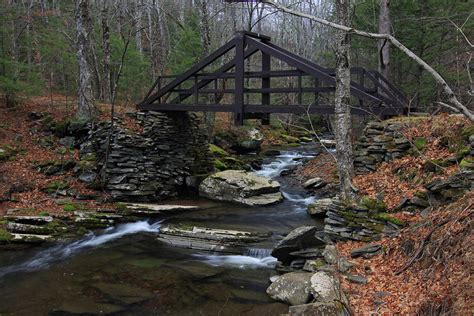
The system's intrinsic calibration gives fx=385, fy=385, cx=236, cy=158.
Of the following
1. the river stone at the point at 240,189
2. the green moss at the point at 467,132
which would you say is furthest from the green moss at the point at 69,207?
the green moss at the point at 467,132

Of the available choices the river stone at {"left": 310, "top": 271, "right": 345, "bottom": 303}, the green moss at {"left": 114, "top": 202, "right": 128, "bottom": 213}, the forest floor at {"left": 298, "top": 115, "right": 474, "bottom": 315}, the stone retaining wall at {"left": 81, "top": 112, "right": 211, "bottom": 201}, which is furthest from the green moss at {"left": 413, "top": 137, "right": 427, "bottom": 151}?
the stone retaining wall at {"left": 81, "top": 112, "right": 211, "bottom": 201}

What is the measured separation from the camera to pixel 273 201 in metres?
13.7

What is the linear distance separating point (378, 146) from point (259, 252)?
4.31m

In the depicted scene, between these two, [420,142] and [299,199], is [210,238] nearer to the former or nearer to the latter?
[299,199]

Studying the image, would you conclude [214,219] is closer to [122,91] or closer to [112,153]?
[112,153]

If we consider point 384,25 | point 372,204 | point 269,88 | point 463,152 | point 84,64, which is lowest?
point 372,204

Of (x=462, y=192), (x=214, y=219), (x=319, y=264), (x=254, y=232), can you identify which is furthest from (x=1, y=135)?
(x=462, y=192)

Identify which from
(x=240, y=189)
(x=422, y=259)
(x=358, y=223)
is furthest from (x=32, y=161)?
(x=422, y=259)

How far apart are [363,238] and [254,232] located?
359 centimetres

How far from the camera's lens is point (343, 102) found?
920 centimetres

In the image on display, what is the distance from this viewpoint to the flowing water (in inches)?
270

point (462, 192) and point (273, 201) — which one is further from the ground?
point (462, 192)

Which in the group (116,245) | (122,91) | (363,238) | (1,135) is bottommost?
(116,245)

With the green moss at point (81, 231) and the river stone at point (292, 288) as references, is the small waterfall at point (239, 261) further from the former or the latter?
the green moss at point (81, 231)
